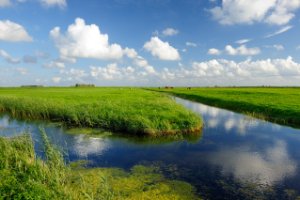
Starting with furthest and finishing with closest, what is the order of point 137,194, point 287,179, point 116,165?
1. point 116,165
2. point 287,179
3. point 137,194

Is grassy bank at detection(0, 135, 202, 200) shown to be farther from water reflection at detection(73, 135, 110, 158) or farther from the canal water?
water reflection at detection(73, 135, 110, 158)

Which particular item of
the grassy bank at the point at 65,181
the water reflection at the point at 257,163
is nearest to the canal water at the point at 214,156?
the water reflection at the point at 257,163

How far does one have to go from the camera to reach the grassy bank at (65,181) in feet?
29.0

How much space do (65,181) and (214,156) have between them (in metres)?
9.57

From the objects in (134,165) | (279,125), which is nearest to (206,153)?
(134,165)

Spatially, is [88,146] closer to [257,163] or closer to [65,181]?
[65,181]

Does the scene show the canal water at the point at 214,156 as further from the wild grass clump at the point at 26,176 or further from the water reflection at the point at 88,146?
the wild grass clump at the point at 26,176

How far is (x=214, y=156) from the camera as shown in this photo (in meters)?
17.2

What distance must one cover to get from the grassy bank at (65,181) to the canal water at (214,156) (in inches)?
38.8

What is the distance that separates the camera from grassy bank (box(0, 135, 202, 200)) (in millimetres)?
8852

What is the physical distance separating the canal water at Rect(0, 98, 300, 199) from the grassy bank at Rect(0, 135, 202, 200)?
3.23ft

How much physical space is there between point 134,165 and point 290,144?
1335 cm

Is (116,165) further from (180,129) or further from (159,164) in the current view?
(180,129)

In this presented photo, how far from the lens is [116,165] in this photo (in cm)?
1516
